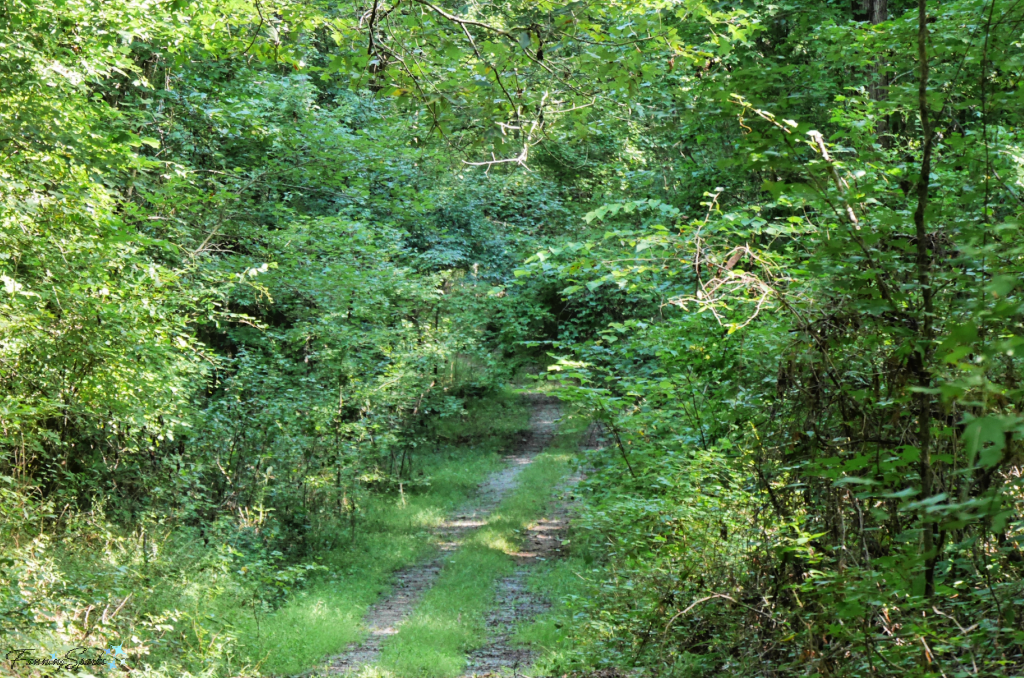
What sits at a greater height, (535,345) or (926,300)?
(926,300)

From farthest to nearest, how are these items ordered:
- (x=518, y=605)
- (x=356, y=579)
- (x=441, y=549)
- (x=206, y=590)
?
(x=441, y=549), (x=356, y=579), (x=518, y=605), (x=206, y=590)

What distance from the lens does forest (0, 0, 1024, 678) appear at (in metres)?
3.13

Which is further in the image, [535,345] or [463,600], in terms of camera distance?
[463,600]

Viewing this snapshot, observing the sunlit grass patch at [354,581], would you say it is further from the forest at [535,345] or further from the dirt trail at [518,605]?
the dirt trail at [518,605]

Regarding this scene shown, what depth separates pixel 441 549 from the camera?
12750 mm

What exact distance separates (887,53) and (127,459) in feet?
30.0

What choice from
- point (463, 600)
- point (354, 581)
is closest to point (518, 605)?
point (463, 600)

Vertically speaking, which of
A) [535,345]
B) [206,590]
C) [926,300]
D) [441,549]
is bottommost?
[441,549]

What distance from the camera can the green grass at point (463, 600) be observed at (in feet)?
24.8

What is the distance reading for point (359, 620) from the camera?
929cm

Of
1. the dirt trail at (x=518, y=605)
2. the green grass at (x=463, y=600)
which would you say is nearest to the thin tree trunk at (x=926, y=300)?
the dirt trail at (x=518, y=605)

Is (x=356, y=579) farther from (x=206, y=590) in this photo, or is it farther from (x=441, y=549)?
(x=206, y=590)

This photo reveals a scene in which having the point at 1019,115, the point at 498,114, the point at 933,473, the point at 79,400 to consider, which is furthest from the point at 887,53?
the point at 79,400

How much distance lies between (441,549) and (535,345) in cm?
503
